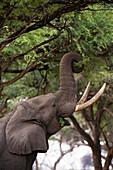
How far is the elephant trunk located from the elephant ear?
0.54 meters

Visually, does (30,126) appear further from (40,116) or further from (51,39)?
(51,39)

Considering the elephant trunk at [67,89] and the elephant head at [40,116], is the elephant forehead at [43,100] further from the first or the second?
the elephant trunk at [67,89]

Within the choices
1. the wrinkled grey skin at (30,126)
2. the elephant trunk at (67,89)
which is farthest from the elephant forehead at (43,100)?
the elephant trunk at (67,89)

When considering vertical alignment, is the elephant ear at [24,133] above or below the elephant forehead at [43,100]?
below

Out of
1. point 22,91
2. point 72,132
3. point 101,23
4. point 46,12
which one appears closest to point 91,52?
point 101,23

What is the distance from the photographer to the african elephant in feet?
13.3

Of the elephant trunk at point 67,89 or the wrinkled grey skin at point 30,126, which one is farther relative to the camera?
the elephant trunk at point 67,89

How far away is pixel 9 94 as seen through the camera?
37.3 feet

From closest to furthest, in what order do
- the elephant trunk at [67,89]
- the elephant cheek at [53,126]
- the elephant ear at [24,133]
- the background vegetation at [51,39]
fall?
the elephant ear at [24,133] → the elephant cheek at [53,126] → the elephant trunk at [67,89] → the background vegetation at [51,39]

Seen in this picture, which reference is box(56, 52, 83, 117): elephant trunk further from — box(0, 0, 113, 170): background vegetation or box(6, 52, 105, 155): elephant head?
box(0, 0, 113, 170): background vegetation

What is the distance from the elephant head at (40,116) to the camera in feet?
13.3

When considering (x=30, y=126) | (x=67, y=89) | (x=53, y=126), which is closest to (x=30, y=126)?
(x=30, y=126)

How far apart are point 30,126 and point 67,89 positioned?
0.98 meters

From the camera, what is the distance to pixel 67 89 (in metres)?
4.78
